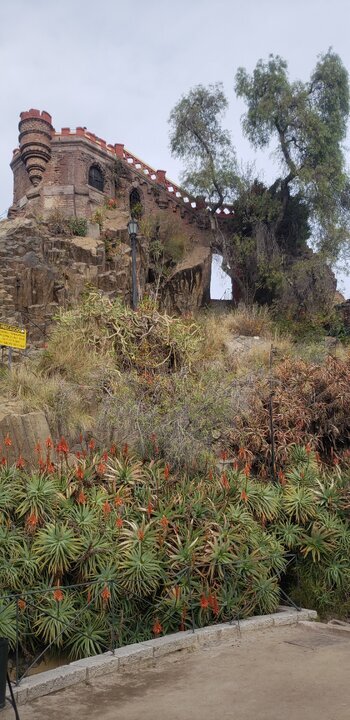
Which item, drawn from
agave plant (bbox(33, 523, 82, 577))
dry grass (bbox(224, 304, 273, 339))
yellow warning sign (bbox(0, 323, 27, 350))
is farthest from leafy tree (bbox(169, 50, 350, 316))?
agave plant (bbox(33, 523, 82, 577))

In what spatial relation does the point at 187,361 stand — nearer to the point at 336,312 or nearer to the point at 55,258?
the point at 55,258

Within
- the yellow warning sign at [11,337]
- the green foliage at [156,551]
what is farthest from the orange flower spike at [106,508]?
the yellow warning sign at [11,337]

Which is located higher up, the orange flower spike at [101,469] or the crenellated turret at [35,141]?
the crenellated turret at [35,141]

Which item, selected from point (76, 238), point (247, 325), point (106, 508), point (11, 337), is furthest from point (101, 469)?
point (76, 238)

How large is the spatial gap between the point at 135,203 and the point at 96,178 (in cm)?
227

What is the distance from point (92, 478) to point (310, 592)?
140 inches

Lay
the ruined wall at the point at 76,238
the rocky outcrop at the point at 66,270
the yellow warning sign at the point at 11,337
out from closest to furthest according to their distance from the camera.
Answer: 1. the yellow warning sign at the point at 11,337
2. the rocky outcrop at the point at 66,270
3. the ruined wall at the point at 76,238

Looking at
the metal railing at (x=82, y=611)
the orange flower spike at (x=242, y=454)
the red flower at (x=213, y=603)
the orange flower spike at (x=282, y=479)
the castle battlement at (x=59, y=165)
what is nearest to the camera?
the metal railing at (x=82, y=611)

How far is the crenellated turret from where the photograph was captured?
29.0m

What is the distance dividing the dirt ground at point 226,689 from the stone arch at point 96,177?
25.8 metres

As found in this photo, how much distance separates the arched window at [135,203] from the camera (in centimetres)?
3065

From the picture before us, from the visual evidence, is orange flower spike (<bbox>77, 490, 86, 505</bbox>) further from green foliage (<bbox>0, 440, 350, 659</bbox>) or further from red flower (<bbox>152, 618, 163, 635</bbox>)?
red flower (<bbox>152, 618, 163, 635</bbox>)

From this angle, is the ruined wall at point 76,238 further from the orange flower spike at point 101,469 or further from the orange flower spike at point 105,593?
the orange flower spike at point 105,593

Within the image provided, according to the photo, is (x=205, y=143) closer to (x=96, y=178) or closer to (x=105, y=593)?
(x=96, y=178)
